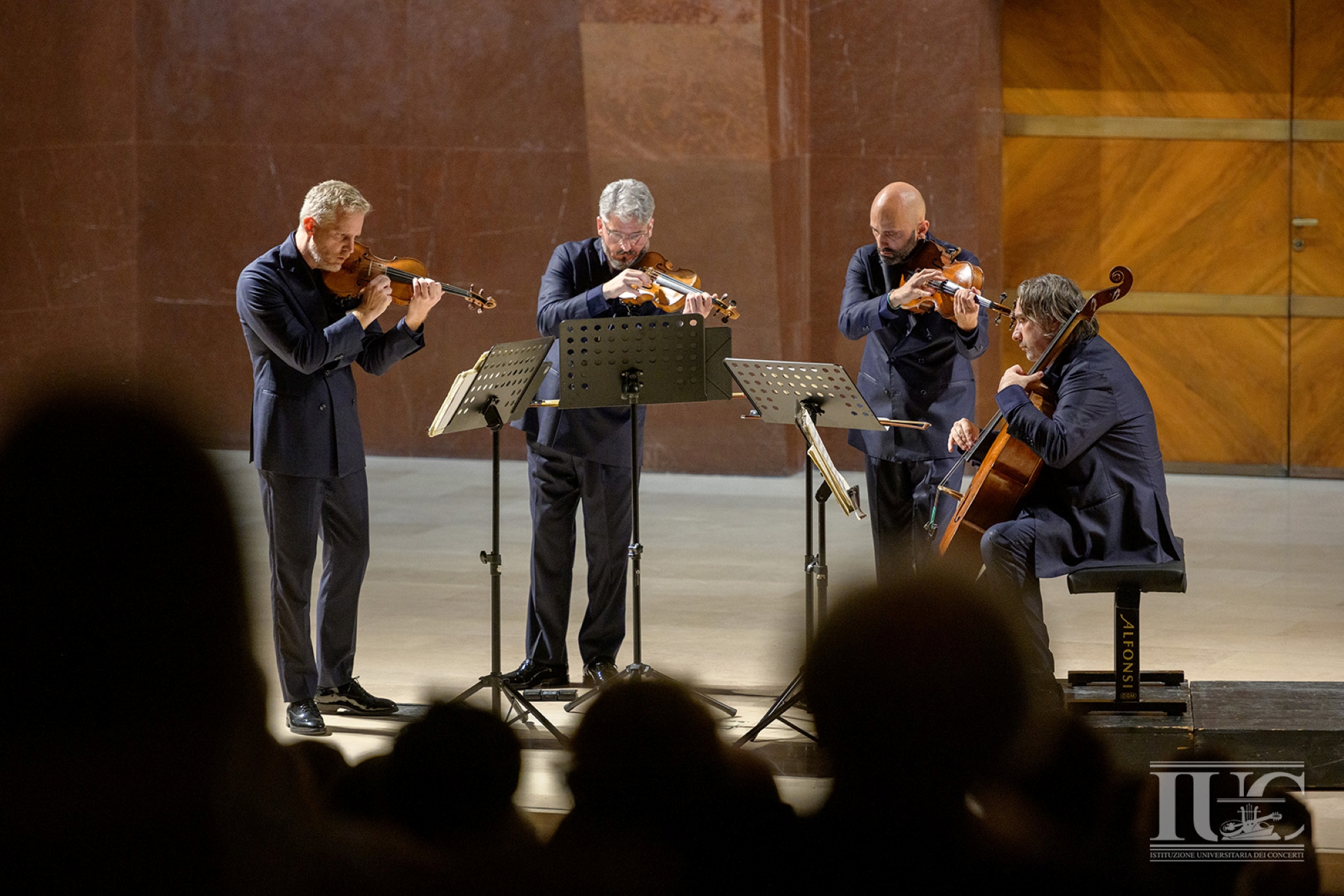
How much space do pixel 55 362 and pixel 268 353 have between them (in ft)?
20.3

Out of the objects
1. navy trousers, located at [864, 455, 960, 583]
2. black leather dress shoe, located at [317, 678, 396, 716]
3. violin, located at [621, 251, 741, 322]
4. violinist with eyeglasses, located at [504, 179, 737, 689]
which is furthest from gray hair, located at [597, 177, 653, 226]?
black leather dress shoe, located at [317, 678, 396, 716]

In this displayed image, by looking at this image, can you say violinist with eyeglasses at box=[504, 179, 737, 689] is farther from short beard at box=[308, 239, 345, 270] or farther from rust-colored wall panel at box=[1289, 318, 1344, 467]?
rust-colored wall panel at box=[1289, 318, 1344, 467]

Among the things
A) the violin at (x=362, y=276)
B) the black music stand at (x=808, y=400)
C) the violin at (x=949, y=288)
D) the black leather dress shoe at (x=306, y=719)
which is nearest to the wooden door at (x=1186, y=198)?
the violin at (x=949, y=288)

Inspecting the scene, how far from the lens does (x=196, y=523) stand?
1779 mm

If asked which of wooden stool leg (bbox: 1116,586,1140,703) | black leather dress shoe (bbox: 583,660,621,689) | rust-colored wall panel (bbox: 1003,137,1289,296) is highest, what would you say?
rust-colored wall panel (bbox: 1003,137,1289,296)

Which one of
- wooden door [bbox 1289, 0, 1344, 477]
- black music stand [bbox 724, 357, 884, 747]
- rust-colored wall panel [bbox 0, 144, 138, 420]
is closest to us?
black music stand [bbox 724, 357, 884, 747]

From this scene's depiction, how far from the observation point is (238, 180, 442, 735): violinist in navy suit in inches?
200

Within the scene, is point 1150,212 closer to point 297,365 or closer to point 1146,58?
point 1146,58

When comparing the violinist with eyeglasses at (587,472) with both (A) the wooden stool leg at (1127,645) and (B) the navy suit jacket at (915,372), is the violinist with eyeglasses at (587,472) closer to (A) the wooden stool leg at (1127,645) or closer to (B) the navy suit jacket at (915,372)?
(B) the navy suit jacket at (915,372)

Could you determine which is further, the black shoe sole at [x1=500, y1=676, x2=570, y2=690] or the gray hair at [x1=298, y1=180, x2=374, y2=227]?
the black shoe sole at [x1=500, y1=676, x2=570, y2=690]

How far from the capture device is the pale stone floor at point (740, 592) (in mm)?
5719

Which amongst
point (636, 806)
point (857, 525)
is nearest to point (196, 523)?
point (636, 806)

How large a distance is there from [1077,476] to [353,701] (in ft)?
7.90

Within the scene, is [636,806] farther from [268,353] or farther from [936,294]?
[936,294]
